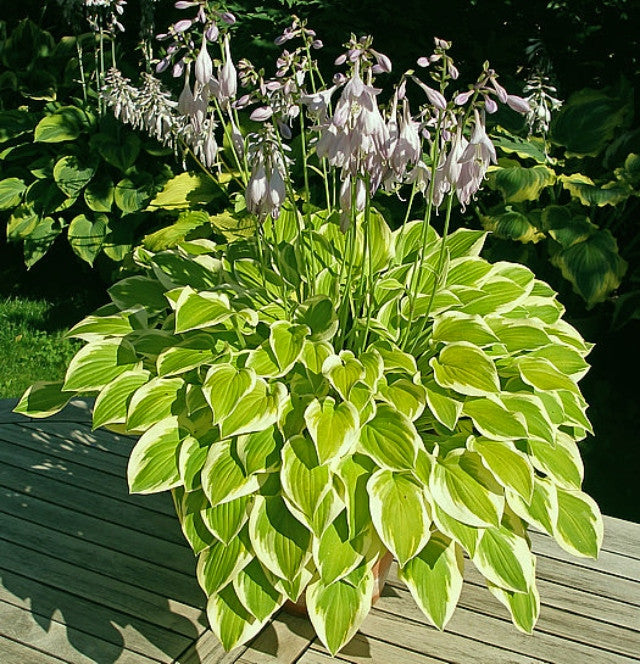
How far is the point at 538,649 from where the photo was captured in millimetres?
1571

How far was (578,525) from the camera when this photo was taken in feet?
5.17

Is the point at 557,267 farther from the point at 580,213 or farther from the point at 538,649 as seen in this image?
the point at 538,649

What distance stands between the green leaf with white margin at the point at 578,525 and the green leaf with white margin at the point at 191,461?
0.69 meters

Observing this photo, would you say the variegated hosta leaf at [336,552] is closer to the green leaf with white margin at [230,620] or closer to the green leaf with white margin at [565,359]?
the green leaf with white margin at [230,620]

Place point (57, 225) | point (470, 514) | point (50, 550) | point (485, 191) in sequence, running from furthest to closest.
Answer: point (57, 225), point (485, 191), point (50, 550), point (470, 514)

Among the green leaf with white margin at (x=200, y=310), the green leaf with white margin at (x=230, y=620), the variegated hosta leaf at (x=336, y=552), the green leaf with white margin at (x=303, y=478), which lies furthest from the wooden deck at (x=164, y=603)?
the green leaf with white margin at (x=200, y=310)

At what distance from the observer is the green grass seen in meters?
3.79

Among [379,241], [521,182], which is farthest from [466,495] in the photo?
[521,182]

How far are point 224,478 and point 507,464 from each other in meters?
0.52

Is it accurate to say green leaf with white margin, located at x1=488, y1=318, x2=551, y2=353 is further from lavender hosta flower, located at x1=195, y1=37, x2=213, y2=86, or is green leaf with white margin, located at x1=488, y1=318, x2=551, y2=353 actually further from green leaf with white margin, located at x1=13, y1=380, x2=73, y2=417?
green leaf with white margin, located at x1=13, y1=380, x2=73, y2=417

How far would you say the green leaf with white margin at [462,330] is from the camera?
1.66 meters

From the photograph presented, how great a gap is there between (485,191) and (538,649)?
245 centimetres

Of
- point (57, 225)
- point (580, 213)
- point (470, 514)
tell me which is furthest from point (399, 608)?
point (57, 225)

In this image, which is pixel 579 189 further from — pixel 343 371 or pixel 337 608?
pixel 337 608
